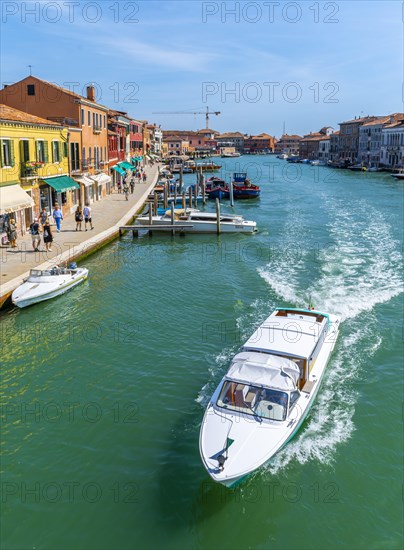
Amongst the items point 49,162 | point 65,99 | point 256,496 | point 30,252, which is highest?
point 65,99

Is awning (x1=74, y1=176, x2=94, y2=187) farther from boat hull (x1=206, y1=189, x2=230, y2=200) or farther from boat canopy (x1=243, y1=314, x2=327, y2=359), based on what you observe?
boat canopy (x1=243, y1=314, x2=327, y2=359)

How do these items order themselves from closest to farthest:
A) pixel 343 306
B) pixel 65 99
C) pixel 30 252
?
pixel 343 306 → pixel 30 252 → pixel 65 99

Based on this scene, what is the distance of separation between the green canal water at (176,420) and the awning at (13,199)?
176 inches

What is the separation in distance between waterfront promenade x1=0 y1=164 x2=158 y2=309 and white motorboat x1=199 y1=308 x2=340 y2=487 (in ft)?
31.6

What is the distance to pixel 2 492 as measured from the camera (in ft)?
30.9

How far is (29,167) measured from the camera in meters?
25.5

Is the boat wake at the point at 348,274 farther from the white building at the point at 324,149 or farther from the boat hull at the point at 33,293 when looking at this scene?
the white building at the point at 324,149

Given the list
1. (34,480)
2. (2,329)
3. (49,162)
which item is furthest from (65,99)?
(34,480)

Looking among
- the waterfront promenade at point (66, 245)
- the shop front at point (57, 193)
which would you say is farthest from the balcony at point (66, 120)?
the waterfront promenade at point (66, 245)

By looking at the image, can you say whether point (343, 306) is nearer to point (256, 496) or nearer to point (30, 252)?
point (256, 496)

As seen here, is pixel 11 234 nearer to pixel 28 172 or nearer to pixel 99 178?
pixel 28 172

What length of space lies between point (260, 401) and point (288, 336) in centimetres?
301

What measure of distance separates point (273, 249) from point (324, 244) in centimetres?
345

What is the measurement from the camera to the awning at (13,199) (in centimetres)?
2228
